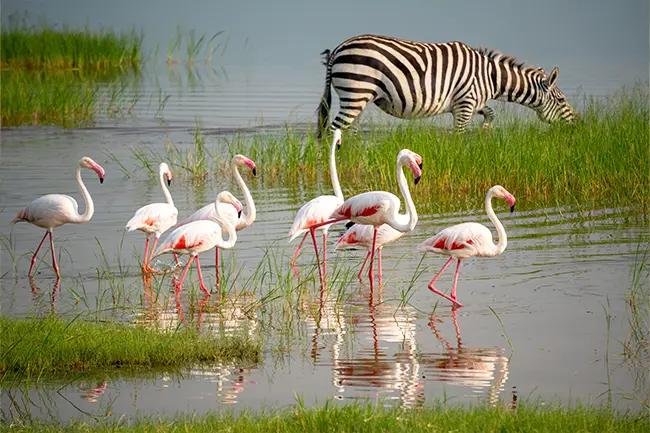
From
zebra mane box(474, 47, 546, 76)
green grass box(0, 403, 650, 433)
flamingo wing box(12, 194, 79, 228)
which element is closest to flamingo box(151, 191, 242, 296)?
flamingo wing box(12, 194, 79, 228)

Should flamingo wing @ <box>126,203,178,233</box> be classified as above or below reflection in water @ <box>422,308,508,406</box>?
above

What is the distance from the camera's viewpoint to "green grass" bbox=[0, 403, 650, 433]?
5.79 meters

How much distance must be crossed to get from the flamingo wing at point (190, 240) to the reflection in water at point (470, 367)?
237 cm

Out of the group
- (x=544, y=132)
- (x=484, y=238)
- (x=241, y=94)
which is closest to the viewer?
(x=484, y=238)

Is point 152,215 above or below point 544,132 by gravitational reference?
below

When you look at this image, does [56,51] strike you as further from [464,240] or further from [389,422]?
[389,422]

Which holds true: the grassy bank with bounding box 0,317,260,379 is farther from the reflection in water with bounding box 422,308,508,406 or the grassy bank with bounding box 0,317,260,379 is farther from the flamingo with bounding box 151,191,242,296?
the flamingo with bounding box 151,191,242,296

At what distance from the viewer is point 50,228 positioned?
34.1 ft

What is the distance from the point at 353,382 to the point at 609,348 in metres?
1.84

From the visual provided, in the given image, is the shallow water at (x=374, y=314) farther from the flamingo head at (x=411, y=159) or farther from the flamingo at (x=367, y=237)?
the flamingo head at (x=411, y=159)

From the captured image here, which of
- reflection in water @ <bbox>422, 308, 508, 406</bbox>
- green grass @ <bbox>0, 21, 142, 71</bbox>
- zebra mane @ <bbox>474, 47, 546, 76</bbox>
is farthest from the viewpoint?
green grass @ <bbox>0, 21, 142, 71</bbox>

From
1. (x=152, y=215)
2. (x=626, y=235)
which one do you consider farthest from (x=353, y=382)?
(x=626, y=235)

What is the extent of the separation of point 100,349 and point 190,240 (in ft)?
7.14

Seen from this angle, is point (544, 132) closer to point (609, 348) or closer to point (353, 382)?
point (609, 348)
